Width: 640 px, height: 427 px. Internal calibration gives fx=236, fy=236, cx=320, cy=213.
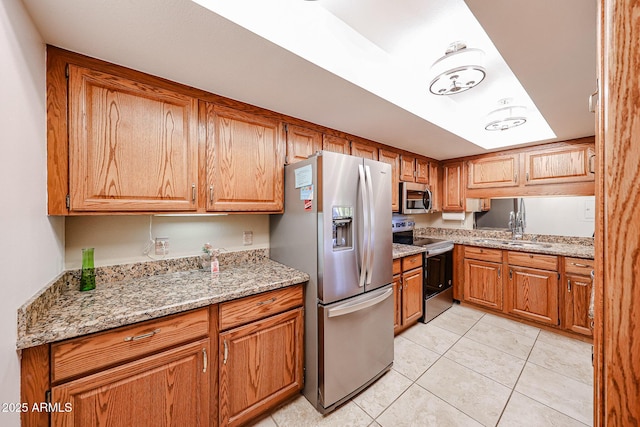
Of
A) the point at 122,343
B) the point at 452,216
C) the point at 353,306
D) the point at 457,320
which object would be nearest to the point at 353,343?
the point at 353,306

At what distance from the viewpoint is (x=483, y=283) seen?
2.98m

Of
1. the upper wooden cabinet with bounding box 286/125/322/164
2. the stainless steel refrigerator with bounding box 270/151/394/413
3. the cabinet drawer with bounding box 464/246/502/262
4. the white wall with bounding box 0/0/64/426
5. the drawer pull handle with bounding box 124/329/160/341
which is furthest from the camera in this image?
the cabinet drawer with bounding box 464/246/502/262

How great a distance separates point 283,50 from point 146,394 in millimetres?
1807

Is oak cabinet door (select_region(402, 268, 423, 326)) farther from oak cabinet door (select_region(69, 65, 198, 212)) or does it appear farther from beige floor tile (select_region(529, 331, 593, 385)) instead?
oak cabinet door (select_region(69, 65, 198, 212))

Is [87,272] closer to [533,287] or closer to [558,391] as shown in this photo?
[558,391]

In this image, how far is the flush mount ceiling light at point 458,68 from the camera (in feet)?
4.79

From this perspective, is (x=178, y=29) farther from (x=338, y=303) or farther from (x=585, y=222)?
(x=585, y=222)

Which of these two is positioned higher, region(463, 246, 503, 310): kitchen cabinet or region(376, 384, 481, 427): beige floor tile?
region(463, 246, 503, 310): kitchen cabinet

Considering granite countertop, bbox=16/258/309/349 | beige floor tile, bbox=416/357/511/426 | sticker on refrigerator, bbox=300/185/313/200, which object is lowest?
beige floor tile, bbox=416/357/511/426

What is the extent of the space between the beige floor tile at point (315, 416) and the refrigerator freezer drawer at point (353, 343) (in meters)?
0.07

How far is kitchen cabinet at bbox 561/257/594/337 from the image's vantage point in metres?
2.32

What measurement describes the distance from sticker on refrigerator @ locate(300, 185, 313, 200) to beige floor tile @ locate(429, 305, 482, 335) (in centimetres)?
225

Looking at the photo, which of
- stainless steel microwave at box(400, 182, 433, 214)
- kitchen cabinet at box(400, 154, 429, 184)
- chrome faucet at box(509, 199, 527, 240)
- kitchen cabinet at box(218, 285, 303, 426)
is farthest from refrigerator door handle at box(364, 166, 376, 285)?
chrome faucet at box(509, 199, 527, 240)

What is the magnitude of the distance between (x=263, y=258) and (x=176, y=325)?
0.96 metres
